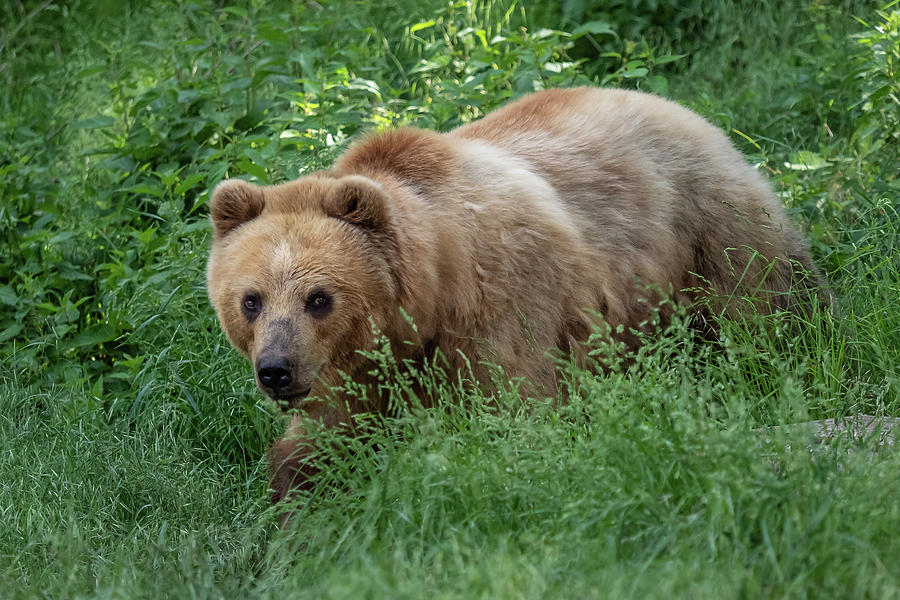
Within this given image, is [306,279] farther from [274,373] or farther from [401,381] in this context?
[401,381]

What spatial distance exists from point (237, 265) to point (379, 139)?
0.83 meters

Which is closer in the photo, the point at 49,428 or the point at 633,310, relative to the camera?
the point at 633,310

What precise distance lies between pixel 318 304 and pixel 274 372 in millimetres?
300

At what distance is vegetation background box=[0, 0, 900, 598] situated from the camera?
2.82 m

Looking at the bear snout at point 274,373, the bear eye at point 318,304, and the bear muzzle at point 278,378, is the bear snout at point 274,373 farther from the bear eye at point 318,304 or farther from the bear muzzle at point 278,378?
the bear eye at point 318,304

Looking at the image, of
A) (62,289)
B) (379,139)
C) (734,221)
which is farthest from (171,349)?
(734,221)

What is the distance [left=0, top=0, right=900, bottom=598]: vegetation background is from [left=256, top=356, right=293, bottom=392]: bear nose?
1.10ft

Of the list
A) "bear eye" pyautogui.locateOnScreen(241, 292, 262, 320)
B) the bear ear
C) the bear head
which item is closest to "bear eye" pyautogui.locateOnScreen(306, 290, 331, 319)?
the bear head

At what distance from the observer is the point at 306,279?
3844 millimetres

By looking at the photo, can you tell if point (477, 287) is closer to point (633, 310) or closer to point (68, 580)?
point (633, 310)

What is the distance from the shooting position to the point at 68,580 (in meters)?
3.15

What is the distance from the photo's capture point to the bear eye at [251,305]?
12.9 ft

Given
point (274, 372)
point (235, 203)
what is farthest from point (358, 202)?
point (274, 372)

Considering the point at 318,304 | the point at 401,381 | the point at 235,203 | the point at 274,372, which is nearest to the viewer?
the point at 401,381
